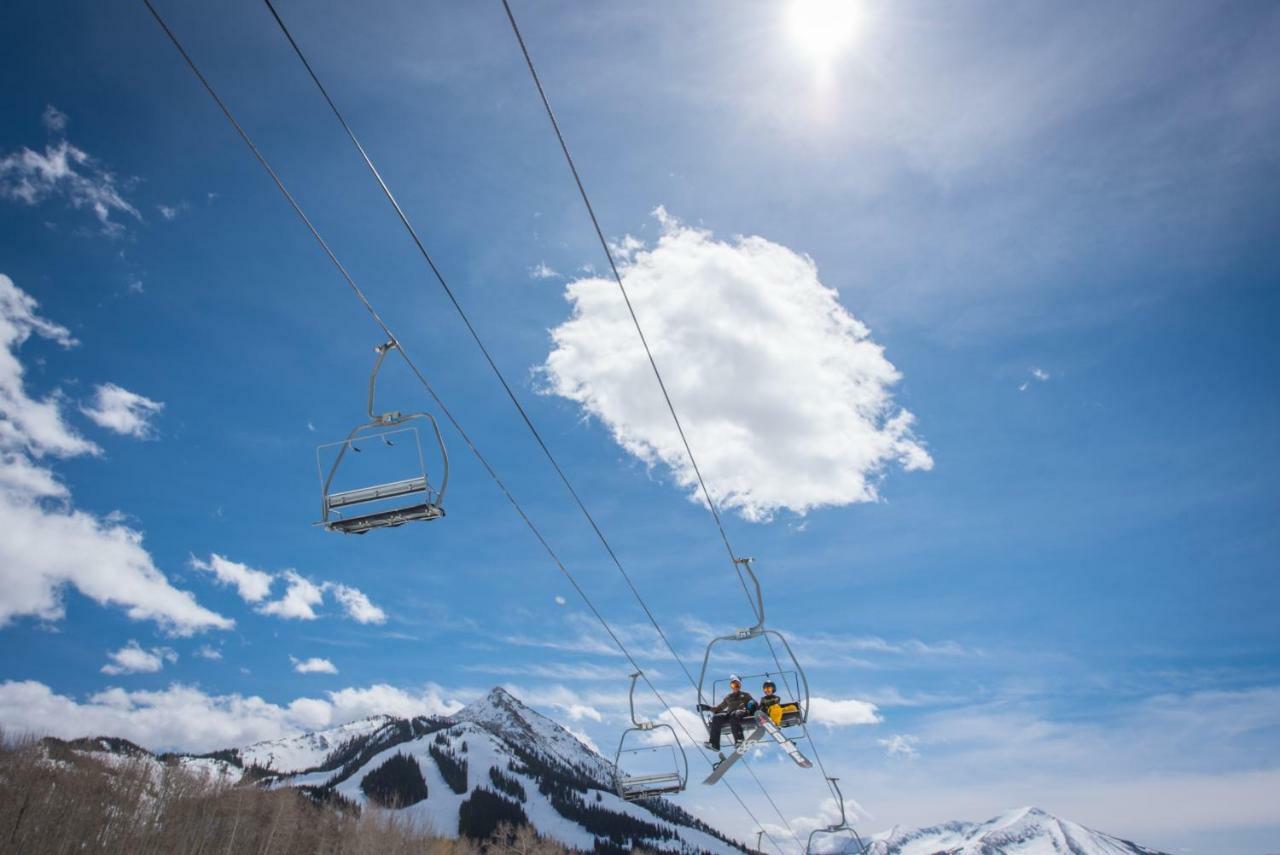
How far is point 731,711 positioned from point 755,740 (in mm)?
893

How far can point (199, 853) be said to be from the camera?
86688 millimetres

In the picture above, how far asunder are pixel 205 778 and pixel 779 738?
405ft

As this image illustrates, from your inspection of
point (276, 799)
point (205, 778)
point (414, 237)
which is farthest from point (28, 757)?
point (414, 237)

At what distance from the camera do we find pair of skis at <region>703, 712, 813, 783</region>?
53.8ft

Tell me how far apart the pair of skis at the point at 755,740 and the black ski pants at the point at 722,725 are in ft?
0.85

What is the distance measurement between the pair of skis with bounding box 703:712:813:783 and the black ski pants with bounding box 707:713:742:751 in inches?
10.2

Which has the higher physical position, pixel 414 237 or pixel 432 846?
pixel 414 237

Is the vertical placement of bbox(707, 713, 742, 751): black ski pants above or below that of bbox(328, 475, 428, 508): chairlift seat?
below

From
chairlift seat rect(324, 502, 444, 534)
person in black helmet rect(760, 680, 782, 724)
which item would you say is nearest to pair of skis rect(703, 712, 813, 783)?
person in black helmet rect(760, 680, 782, 724)

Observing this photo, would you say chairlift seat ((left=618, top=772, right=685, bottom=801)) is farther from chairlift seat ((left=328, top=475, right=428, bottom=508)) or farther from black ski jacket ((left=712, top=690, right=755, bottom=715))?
chairlift seat ((left=328, top=475, right=428, bottom=508))

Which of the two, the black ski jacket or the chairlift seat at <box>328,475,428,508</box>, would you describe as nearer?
the chairlift seat at <box>328,475,428,508</box>

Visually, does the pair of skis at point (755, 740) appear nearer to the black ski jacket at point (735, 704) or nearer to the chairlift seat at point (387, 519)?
the black ski jacket at point (735, 704)

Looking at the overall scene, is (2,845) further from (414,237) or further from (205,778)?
(414,237)

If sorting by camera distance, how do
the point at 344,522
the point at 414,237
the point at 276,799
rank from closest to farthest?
the point at 414,237 → the point at 344,522 → the point at 276,799
